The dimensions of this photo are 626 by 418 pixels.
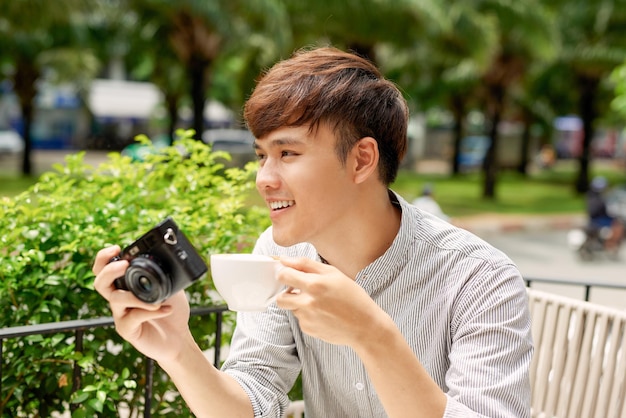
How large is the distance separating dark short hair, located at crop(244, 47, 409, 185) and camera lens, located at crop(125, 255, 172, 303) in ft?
1.36

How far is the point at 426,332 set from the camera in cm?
153

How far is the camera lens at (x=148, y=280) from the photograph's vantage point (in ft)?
3.82

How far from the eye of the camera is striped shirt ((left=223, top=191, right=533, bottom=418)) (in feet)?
4.47

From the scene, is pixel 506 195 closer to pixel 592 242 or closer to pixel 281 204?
pixel 592 242

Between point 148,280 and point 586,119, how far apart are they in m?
21.4

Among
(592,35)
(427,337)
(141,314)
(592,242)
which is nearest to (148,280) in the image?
(141,314)

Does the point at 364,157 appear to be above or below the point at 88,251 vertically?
above

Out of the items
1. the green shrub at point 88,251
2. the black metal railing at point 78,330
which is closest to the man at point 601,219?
the green shrub at point 88,251

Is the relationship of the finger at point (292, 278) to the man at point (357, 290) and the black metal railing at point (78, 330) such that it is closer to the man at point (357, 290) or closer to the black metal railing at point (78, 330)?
the man at point (357, 290)

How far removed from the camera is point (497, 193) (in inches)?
789

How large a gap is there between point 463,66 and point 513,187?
401cm

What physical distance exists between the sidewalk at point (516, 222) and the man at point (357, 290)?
1182 cm

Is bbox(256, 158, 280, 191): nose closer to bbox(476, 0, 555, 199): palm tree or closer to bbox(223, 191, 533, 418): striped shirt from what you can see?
bbox(223, 191, 533, 418): striped shirt

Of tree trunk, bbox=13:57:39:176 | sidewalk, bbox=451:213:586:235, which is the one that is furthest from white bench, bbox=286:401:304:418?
tree trunk, bbox=13:57:39:176
